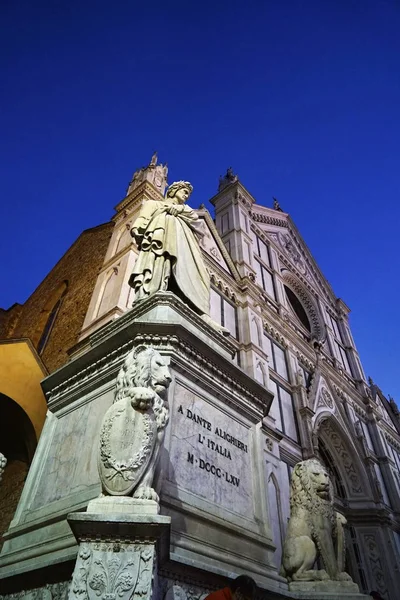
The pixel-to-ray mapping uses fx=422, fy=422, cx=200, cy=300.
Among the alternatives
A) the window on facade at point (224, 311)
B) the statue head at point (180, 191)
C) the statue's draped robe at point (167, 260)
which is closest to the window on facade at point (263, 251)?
the window on facade at point (224, 311)

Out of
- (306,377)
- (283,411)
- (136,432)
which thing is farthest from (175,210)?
(306,377)

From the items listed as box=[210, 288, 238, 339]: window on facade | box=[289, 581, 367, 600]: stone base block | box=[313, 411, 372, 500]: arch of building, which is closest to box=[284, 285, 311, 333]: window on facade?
→ box=[313, 411, 372, 500]: arch of building

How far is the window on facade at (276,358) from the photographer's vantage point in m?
13.4

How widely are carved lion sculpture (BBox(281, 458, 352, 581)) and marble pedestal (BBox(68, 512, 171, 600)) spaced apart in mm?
2005

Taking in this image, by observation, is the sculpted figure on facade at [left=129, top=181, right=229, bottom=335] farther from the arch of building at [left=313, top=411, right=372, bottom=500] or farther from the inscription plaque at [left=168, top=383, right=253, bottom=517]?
the arch of building at [left=313, top=411, right=372, bottom=500]

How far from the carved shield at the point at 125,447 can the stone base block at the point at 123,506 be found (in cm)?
6

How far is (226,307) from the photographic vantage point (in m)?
12.7

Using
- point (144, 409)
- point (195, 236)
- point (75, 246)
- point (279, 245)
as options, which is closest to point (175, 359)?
point (144, 409)

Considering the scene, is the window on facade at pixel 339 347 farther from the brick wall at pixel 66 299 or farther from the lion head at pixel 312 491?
the lion head at pixel 312 491

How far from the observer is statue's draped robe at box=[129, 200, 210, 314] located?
185 inches

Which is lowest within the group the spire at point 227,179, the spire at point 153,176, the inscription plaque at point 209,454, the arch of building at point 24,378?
the inscription plaque at point 209,454

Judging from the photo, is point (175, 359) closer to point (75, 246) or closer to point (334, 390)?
point (75, 246)

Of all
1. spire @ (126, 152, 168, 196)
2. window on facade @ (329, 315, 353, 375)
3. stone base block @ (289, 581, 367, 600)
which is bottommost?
stone base block @ (289, 581, 367, 600)

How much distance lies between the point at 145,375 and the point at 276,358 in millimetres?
11400
